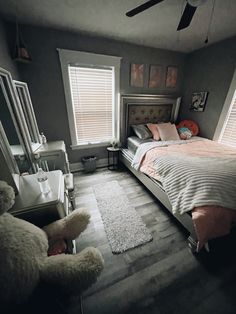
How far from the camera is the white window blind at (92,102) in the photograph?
2.51 metres

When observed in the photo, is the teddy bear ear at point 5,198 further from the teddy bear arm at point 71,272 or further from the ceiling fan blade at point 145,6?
the ceiling fan blade at point 145,6

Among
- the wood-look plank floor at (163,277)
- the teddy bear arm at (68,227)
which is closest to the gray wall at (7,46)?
the teddy bear arm at (68,227)

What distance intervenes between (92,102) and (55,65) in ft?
2.73

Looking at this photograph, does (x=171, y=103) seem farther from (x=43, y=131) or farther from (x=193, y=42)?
(x=43, y=131)

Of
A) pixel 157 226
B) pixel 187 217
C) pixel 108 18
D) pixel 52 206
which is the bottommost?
pixel 157 226

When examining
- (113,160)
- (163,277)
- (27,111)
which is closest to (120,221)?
(163,277)

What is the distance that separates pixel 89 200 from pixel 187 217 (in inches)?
55.2

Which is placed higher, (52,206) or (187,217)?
(52,206)

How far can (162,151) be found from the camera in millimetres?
2117

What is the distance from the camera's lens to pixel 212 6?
161 centimetres

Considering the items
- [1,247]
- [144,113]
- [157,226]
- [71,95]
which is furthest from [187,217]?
[71,95]

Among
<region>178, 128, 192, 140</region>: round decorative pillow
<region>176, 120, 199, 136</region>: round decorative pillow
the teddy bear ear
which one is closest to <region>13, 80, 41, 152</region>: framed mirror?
the teddy bear ear

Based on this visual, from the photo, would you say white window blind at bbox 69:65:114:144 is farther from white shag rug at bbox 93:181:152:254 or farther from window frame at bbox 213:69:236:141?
window frame at bbox 213:69:236:141

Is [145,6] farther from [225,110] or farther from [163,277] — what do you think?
[163,277]
